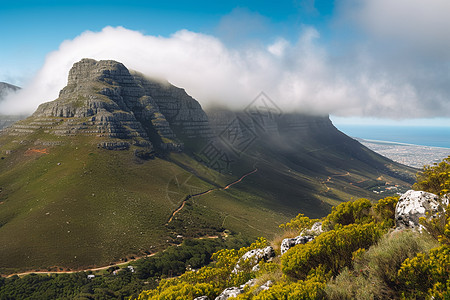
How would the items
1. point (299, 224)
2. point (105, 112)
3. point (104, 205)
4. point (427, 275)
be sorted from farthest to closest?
point (105, 112), point (104, 205), point (299, 224), point (427, 275)

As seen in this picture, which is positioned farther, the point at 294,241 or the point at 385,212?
the point at 294,241

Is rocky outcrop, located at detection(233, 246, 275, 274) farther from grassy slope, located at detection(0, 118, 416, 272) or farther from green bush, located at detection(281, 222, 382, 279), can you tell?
grassy slope, located at detection(0, 118, 416, 272)

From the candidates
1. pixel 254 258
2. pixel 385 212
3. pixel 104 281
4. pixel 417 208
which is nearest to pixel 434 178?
pixel 385 212

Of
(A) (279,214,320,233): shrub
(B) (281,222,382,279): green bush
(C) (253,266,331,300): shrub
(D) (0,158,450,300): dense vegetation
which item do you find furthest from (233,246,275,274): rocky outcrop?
(C) (253,266,331,300): shrub

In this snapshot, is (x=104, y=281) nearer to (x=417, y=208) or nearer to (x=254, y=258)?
(x=254, y=258)

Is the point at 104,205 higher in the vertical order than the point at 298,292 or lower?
lower

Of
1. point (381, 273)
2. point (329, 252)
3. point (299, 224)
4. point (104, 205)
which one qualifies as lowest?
point (104, 205)

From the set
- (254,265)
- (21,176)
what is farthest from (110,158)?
(254,265)
